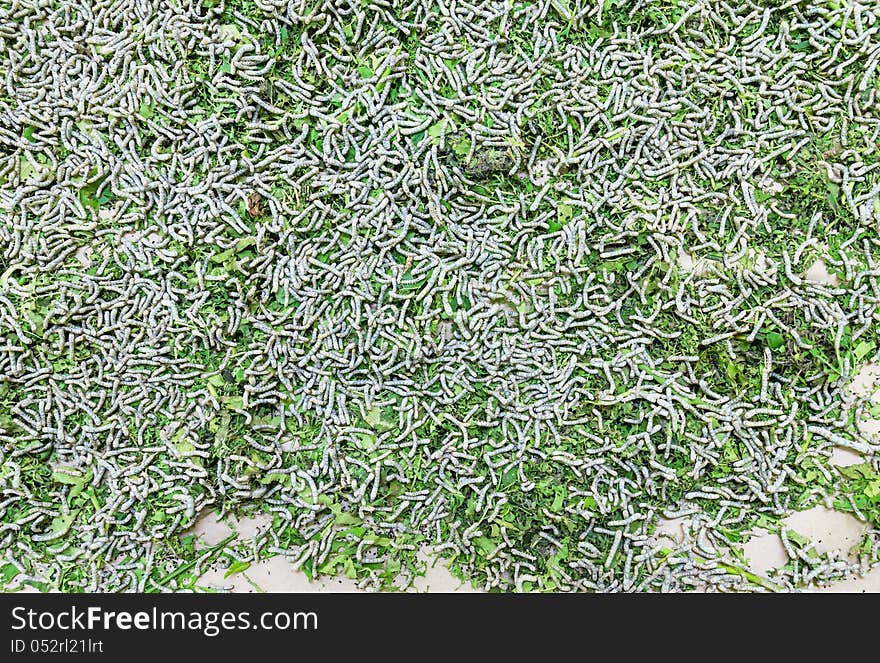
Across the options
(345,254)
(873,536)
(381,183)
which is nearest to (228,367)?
(345,254)

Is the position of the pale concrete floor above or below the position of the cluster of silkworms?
below

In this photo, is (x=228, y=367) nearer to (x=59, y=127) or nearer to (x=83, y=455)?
(x=83, y=455)

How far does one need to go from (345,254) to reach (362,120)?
0.31 metres

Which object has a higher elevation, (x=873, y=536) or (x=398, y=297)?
(x=398, y=297)

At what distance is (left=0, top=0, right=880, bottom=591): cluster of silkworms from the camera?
129cm

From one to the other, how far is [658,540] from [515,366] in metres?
0.50

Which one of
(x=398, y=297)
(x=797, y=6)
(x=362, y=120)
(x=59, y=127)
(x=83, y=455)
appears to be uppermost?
(x=797, y=6)

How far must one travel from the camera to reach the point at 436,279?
4.27 ft

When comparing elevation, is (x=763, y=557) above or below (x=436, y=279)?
below

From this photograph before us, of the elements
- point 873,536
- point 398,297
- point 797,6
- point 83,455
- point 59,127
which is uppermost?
point 797,6

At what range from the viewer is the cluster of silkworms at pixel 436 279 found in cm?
129

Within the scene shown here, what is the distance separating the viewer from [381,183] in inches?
51.6

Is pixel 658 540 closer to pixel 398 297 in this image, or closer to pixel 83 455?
pixel 398 297

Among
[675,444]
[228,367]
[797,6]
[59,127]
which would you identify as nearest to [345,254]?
[228,367]
